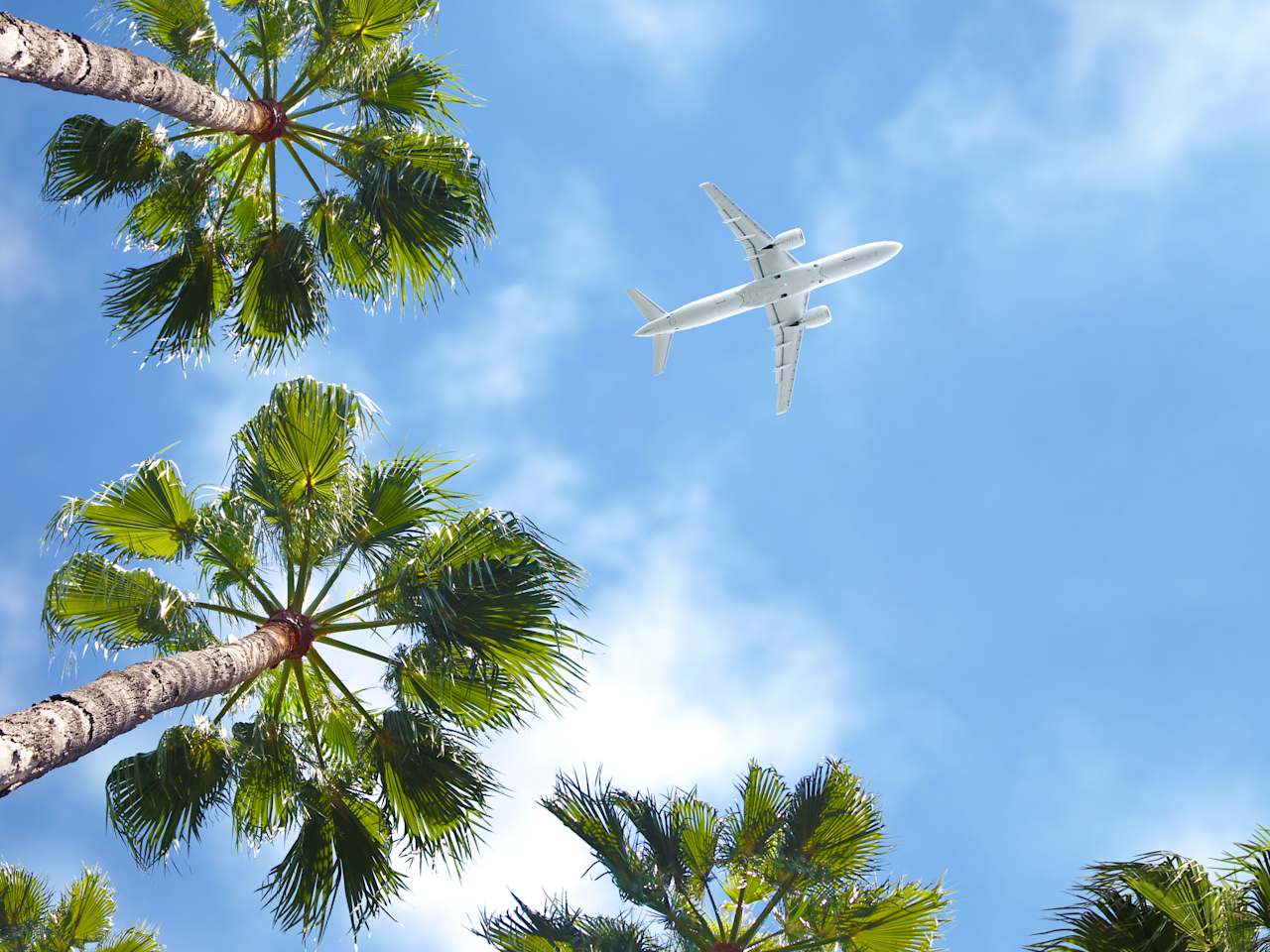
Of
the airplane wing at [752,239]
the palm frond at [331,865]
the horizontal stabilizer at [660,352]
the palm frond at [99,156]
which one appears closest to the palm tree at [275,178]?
the palm frond at [99,156]

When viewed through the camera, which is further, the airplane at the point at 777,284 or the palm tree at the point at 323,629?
the airplane at the point at 777,284

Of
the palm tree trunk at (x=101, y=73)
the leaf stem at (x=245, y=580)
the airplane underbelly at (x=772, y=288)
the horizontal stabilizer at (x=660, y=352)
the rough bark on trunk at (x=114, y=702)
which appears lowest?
the rough bark on trunk at (x=114, y=702)

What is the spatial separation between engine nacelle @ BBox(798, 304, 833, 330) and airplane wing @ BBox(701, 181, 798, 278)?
2308 mm

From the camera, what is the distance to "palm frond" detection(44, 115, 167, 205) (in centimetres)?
1095

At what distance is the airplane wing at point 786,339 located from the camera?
28.4 meters

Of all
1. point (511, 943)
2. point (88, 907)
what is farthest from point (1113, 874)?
point (88, 907)

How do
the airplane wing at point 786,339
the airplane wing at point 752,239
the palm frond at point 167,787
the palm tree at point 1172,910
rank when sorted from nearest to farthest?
the palm tree at point 1172,910 → the palm frond at point 167,787 → the airplane wing at point 752,239 → the airplane wing at point 786,339

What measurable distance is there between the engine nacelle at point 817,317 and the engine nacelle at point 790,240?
2929 mm

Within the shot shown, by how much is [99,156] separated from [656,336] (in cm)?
2030

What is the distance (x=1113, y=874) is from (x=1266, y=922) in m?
0.71

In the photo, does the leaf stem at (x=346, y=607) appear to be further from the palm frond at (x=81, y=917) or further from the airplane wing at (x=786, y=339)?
the airplane wing at (x=786, y=339)

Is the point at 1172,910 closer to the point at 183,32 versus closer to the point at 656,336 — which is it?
the point at 183,32

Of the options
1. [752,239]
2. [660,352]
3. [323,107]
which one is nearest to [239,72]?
[323,107]

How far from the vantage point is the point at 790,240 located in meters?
25.9
